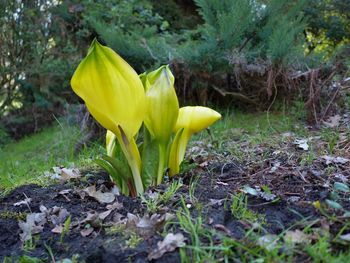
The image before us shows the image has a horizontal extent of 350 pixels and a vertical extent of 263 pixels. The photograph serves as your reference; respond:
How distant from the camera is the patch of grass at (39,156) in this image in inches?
111

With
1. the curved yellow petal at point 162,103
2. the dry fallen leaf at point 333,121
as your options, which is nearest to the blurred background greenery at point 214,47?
the dry fallen leaf at point 333,121

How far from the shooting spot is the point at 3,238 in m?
1.71

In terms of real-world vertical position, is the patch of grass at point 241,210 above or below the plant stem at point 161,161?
below

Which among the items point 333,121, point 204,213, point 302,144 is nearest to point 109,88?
point 204,213

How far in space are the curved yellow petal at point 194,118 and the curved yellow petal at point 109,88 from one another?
0.96 ft

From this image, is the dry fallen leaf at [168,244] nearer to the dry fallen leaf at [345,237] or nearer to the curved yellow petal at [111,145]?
the dry fallen leaf at [345,237]

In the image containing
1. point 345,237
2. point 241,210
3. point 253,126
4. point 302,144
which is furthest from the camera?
point 253,126

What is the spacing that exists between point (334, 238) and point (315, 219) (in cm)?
14

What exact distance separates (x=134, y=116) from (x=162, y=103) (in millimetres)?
152

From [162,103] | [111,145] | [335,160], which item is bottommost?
[335,160]

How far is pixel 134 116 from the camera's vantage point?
1.82 metres

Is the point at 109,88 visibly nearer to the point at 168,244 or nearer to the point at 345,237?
the point at 168,244

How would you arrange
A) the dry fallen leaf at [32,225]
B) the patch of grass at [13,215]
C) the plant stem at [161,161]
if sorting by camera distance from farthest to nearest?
the plant stem at [161,161], the patch of grass at [13,215], the dry fallen leaf at [32,225]

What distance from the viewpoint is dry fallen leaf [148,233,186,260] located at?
134cm
